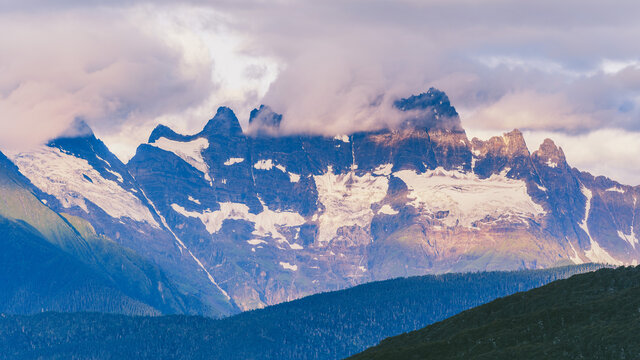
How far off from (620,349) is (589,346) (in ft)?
26.1

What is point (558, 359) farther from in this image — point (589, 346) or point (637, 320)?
point (637, 320)

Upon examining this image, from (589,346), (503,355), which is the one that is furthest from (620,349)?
(503,355)

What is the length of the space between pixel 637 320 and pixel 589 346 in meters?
12.0

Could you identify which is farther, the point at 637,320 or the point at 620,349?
the point at 637,320

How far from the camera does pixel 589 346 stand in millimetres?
190625

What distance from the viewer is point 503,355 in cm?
19850

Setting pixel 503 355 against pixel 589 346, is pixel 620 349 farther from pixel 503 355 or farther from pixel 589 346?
pixel 503 355

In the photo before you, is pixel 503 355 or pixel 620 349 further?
pixel 503 355

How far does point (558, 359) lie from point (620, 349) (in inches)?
422

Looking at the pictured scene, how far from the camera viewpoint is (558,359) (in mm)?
189000

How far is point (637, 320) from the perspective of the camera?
7746 inches

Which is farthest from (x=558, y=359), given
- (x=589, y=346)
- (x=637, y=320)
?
(x=637, y=320)

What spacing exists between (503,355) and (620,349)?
73.8 ft

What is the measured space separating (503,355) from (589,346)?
50.8 ft
